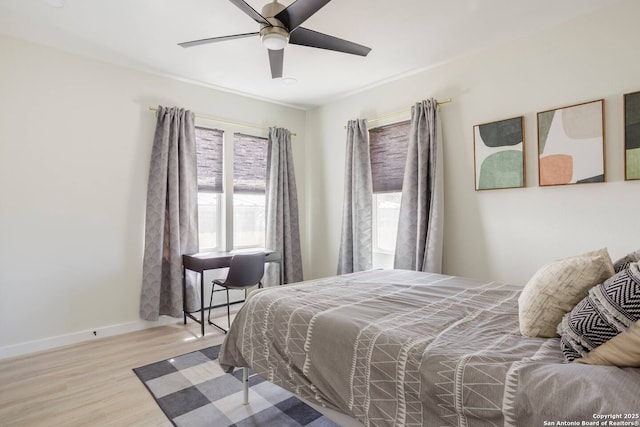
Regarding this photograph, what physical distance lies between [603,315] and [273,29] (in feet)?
7.10

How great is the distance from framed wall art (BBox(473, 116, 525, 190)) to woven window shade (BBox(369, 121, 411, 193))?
0.80m

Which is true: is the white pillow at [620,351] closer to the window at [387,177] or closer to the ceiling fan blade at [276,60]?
the ceiling fan blade at [276,60]

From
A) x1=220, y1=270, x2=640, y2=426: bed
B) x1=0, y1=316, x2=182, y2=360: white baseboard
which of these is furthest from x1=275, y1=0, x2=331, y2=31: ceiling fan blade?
x1=0, y1=316, x2=182, y2=360: white baseboard

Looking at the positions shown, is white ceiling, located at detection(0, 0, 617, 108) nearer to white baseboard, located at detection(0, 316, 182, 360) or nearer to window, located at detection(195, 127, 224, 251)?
window, located at detection(195, 127, 224, 251)

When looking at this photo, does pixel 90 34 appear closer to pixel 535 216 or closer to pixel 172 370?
pixel 172 370

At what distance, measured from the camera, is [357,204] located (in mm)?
4043

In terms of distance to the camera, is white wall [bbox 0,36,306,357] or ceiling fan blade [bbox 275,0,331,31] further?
white wall [bbox 0,36,306,357]

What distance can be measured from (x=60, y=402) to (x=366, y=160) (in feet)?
11.2

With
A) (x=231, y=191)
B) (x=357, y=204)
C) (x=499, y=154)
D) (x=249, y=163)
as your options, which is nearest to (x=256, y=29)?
(x=249, y=163)

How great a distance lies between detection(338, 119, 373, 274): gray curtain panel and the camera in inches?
157

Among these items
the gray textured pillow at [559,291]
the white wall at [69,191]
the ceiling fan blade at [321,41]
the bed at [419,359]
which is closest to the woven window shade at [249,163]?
the white wall at [69,191]

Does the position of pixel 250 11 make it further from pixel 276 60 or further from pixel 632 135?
pixel 632 135

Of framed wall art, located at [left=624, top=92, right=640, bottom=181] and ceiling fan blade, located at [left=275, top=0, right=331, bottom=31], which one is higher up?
ceiling fan blade, located at [left=275, top=0, right=331, bottom=31]

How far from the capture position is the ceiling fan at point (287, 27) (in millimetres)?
1958
